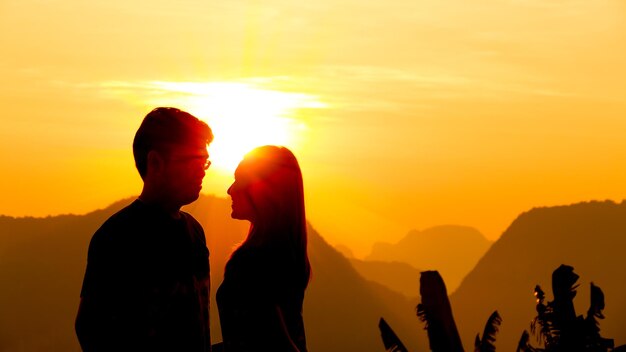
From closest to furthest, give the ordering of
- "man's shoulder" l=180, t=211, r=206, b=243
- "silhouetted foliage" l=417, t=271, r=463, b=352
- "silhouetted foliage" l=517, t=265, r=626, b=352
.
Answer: "man's shoulder" l=180, t=211, r=206, b=243 → "silhouetted foliage" l=517, t=265, r=626, b=352 → "silhouetted foliage" l=417, t=271, r=463, b=352

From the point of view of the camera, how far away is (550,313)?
19.0 metres

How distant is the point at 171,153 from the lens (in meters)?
4.79

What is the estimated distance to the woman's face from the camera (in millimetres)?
5684

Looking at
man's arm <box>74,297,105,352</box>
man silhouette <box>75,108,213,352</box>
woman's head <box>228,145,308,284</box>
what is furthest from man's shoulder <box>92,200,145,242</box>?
woman's head <box>228,145,308,284</box>

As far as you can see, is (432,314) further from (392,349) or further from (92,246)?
(92,246)

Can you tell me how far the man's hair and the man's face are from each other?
0.10 feet

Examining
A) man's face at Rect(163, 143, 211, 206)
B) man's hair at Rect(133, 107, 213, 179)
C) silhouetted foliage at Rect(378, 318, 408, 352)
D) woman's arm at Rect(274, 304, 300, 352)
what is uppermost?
man's hair at Rect(133, 107, 213, 179)

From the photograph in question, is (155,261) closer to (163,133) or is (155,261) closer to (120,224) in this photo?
(120,224)

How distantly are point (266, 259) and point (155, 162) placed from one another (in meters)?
1.16

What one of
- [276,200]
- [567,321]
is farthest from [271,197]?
[567,321]

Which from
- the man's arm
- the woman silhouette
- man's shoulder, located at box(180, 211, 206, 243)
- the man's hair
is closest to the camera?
the man's arm

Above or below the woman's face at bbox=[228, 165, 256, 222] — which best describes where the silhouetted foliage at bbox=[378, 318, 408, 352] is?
below

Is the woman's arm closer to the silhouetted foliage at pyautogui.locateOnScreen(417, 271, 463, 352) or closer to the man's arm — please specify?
the man's arm

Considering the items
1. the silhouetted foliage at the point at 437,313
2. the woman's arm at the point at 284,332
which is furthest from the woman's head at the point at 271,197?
the silhouetted foliage at the point at 437,313
